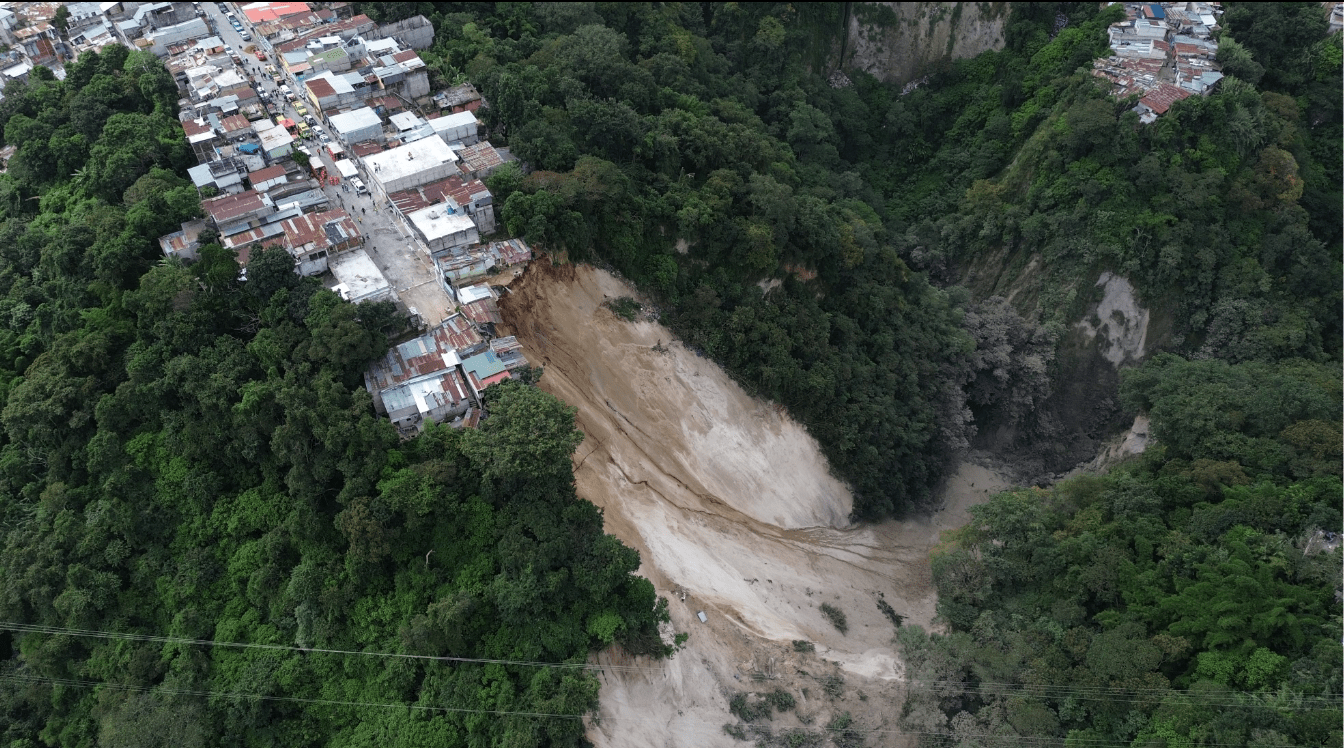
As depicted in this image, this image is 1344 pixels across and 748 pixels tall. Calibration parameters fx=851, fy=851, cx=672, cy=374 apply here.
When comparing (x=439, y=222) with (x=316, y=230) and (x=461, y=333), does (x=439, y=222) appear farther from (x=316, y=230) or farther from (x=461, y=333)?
(x=461, y=333)

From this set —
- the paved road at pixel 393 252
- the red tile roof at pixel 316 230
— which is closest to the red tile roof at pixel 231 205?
the red tile roof at pixel 316 230

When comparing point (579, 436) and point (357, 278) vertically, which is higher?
point (357, 278)

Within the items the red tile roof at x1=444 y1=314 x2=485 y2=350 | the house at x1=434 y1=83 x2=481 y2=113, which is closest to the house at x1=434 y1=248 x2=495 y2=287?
the red tile roof at x1=444 y1=314 x2=485 y2=350

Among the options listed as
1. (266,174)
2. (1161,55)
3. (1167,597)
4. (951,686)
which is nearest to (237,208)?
(266,174)

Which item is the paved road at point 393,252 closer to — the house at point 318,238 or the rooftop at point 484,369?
the house at point 318,238

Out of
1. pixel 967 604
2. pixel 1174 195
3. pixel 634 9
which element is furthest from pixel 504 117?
pixel 1174 195

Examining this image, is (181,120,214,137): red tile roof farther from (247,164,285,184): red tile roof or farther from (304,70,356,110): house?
(304,70,356,110): house

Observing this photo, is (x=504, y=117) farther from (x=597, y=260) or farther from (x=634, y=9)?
(x=634, y=9)
